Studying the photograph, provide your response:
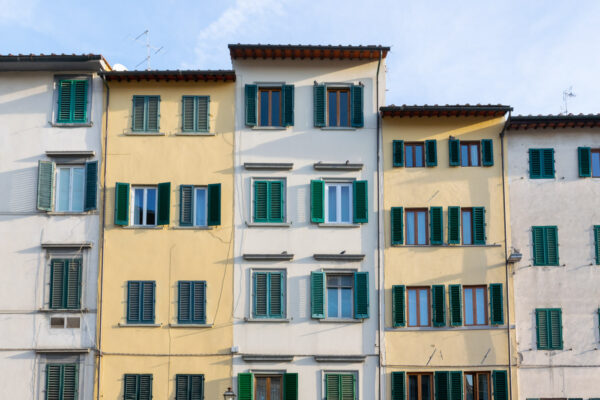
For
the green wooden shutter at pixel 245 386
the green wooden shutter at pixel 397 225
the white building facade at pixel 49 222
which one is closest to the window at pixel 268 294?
the green wooden shutter at pixel 245 386

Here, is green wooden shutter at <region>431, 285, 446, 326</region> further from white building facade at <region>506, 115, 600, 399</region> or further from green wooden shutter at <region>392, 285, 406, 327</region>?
white building facade at <region>506, 115, 600, 399</region>

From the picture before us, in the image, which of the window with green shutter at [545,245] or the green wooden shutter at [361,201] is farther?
the window with green shutter at [545,245]

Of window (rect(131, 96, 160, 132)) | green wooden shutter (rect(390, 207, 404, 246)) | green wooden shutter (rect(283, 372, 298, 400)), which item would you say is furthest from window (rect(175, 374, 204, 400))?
window (rect(131, 96, 160, 132))

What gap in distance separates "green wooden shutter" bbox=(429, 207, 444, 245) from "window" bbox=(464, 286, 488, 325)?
2.09m

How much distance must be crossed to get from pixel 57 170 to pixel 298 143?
924 centimetres

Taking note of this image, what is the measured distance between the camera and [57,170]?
28.5 metres

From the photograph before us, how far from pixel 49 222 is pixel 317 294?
34.0ft

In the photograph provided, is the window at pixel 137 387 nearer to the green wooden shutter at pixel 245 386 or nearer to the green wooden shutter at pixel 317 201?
Result: the green wooden shutter at pixel 245 386

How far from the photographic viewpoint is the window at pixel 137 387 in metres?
27.0

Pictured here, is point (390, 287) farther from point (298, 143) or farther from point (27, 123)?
point (27, 123)

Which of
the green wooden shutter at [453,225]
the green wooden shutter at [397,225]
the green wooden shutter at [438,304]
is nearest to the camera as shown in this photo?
the green wooden shutter at [438,304]

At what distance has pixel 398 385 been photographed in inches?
1074

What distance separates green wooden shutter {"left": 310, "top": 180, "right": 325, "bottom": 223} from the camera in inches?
1108

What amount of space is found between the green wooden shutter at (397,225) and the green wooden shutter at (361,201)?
0.98 m
